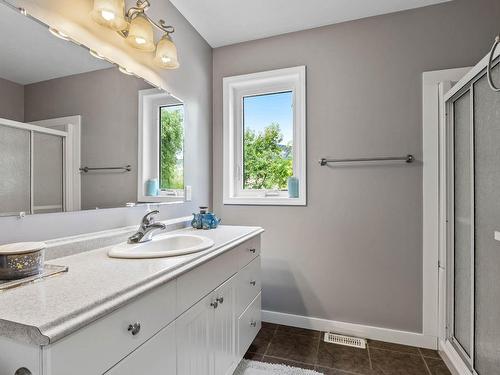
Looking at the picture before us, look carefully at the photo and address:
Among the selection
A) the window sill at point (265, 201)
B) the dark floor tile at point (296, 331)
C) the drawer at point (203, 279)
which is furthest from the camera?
the window sill at point (265, 201)

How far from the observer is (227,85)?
2.34 metres

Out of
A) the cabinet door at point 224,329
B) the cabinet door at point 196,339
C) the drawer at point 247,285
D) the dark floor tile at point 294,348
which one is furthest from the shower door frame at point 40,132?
the dark floor tile at point 294,348

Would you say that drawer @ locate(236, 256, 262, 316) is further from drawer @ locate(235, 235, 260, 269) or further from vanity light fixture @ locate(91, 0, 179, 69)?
vanity light fixture @ locate(91, 0, 179, 69)

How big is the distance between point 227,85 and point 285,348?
2.10 m

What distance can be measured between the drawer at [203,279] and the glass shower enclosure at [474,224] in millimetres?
1233

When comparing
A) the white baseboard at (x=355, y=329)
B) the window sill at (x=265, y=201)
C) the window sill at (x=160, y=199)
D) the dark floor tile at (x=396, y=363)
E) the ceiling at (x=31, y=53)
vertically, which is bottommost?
the dark floor tile at (x=396, y=363)

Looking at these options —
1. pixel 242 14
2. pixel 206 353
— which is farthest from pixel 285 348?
pixel 242 14

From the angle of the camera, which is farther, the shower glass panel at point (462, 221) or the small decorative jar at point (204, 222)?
the small decorative jar at point (204, 222)

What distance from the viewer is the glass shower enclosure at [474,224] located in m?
1.24

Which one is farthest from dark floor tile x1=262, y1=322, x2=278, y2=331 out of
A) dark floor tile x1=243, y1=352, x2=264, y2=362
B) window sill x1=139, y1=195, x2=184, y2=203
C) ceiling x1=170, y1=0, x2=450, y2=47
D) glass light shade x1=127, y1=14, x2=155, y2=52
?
ceiling x1=170, y1=0, x2=450, y2=47

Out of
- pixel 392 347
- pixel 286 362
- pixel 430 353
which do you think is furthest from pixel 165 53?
pixel 430 353

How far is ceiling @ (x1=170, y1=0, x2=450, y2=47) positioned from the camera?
1.83m

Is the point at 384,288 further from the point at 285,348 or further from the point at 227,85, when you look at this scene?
the point at 227,85

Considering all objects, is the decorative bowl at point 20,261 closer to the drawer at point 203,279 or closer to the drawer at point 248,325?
the drawer at point 203,279
